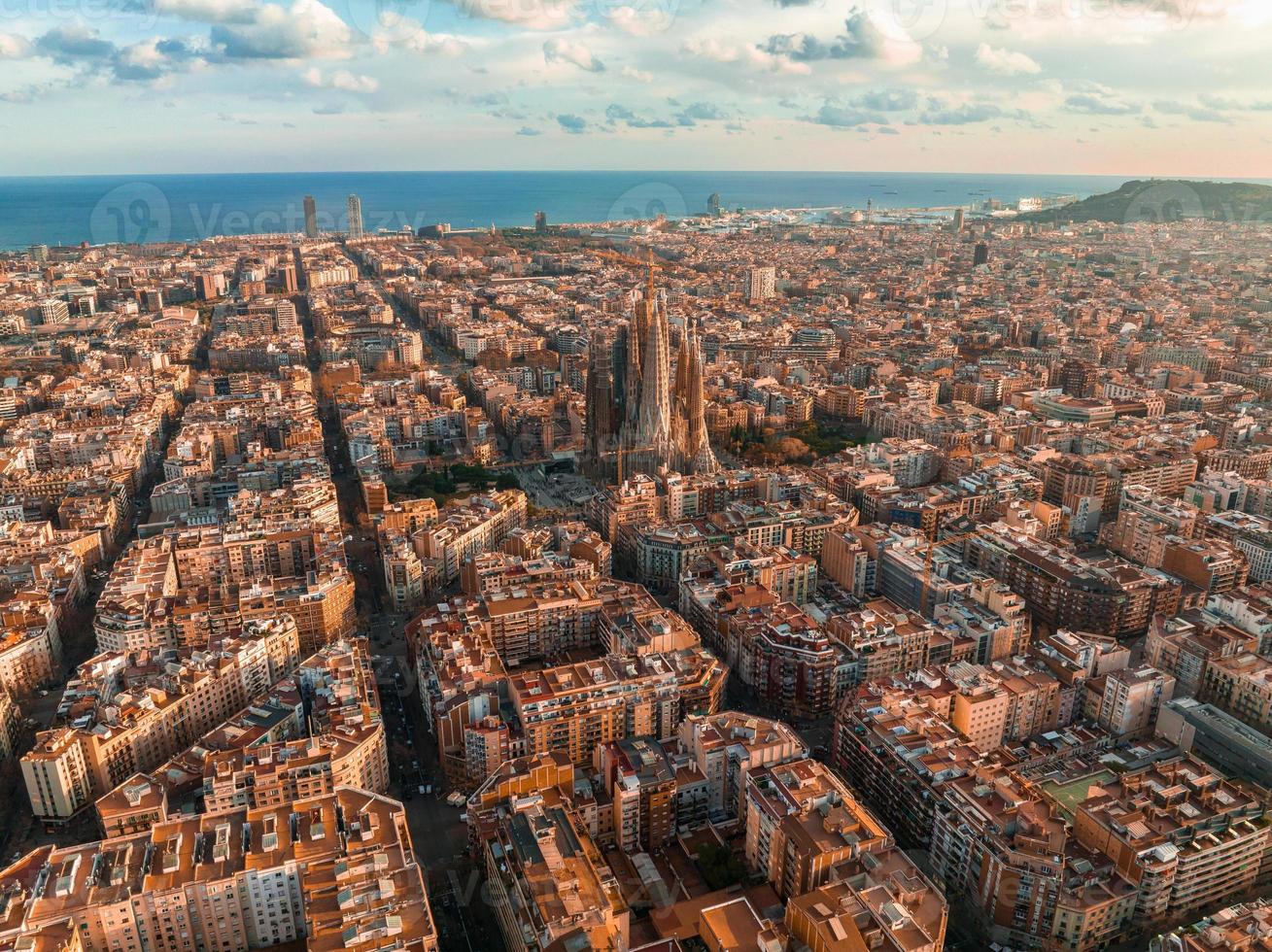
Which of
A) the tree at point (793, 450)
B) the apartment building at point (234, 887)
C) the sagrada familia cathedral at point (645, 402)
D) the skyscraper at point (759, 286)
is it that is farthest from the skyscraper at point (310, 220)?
the apartment building at point (234, 887)

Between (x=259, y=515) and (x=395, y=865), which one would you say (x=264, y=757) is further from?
(x=259, y=515)

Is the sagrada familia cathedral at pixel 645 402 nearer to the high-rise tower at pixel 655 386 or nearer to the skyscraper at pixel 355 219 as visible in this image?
the high-rise tower at pixel 655 386

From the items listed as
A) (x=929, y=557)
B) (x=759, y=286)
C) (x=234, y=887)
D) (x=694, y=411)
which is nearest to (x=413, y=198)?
(x=759, y=286)

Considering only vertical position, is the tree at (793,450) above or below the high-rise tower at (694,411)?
below

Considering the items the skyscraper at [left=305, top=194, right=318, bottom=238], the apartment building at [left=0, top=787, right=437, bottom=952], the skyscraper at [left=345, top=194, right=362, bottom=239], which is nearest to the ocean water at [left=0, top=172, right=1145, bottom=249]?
the skyscraper at [left=305, top=194, right=318, bottom=238]

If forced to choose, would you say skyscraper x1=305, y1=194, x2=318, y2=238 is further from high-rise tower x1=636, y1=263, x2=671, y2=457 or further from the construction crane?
the construction crane

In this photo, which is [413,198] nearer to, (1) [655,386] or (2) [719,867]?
(1) [655,386]
